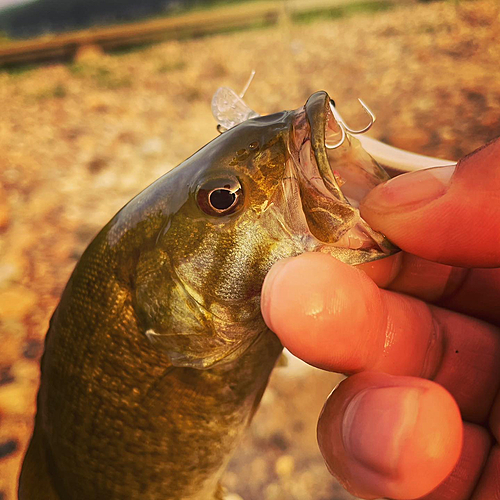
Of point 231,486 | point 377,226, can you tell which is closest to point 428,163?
point 377,226

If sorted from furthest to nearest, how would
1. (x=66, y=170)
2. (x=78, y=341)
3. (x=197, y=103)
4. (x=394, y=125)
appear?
(x=197, y=103) → (x=66, y=170) → (x=394, y=125) → (x=78, y=341)

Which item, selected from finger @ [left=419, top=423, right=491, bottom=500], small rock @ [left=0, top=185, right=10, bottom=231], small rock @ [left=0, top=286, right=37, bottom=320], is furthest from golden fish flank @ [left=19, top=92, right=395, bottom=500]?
small rock @ [left=0, top=185, right=10, bottom=231]

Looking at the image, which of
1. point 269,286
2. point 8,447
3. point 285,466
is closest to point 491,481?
point 269,286

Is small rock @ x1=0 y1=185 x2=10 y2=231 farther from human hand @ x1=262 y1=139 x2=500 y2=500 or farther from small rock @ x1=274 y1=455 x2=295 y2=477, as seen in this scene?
human hand @ x1=262 y1=139 x2=500 y2=500

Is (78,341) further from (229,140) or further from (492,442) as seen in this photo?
(492,442)

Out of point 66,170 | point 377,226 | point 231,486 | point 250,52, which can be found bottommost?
point 231,486

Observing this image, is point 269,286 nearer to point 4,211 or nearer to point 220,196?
point 220,196
